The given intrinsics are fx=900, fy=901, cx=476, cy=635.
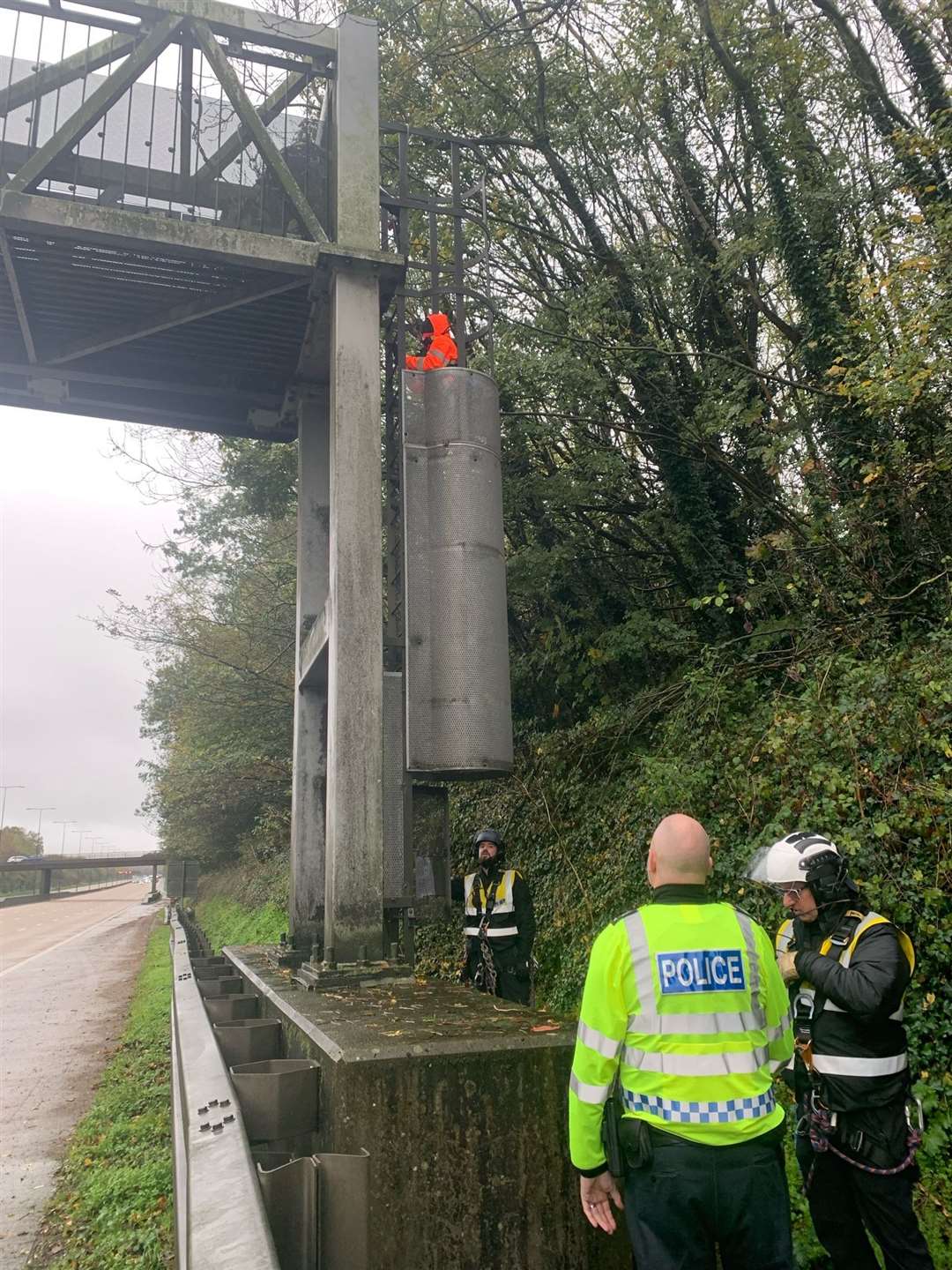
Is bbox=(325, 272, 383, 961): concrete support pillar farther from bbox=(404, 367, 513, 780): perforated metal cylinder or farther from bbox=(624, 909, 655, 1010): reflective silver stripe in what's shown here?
bbox=(624, 909, 655, 1010): reflective silver stripe

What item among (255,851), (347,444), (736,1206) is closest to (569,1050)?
(736,1206)

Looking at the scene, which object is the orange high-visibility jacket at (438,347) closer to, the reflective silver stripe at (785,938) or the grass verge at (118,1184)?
the reflective silver stripe at (785,938)

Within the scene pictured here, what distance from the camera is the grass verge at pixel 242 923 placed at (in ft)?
62.1

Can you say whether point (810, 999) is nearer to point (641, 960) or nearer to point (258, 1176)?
point (641, 960)

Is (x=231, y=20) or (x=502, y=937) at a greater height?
(x=231, y=20)

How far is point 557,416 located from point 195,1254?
9.05m

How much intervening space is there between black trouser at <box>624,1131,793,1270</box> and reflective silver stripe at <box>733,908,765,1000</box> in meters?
0.44

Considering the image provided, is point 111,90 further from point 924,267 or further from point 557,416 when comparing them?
point 924,267

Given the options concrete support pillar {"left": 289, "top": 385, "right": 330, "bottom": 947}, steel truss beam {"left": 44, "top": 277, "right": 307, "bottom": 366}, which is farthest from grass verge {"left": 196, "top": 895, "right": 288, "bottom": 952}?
steel truss beam {"left": 44, "top": 277, "right": 307, "bottom": 366}

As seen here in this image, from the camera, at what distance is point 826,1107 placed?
3623mm

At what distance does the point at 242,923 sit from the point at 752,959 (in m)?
22.8

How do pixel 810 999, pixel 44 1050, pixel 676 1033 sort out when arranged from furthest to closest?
pixel 44 1050 < pixel 810 999 < pixel 676 1033

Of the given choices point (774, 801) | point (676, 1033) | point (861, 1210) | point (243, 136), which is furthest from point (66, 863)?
point (676, 1033)

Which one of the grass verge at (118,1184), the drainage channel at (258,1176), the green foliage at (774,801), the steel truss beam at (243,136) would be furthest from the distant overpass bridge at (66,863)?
the drainage channel at (258,1176)
